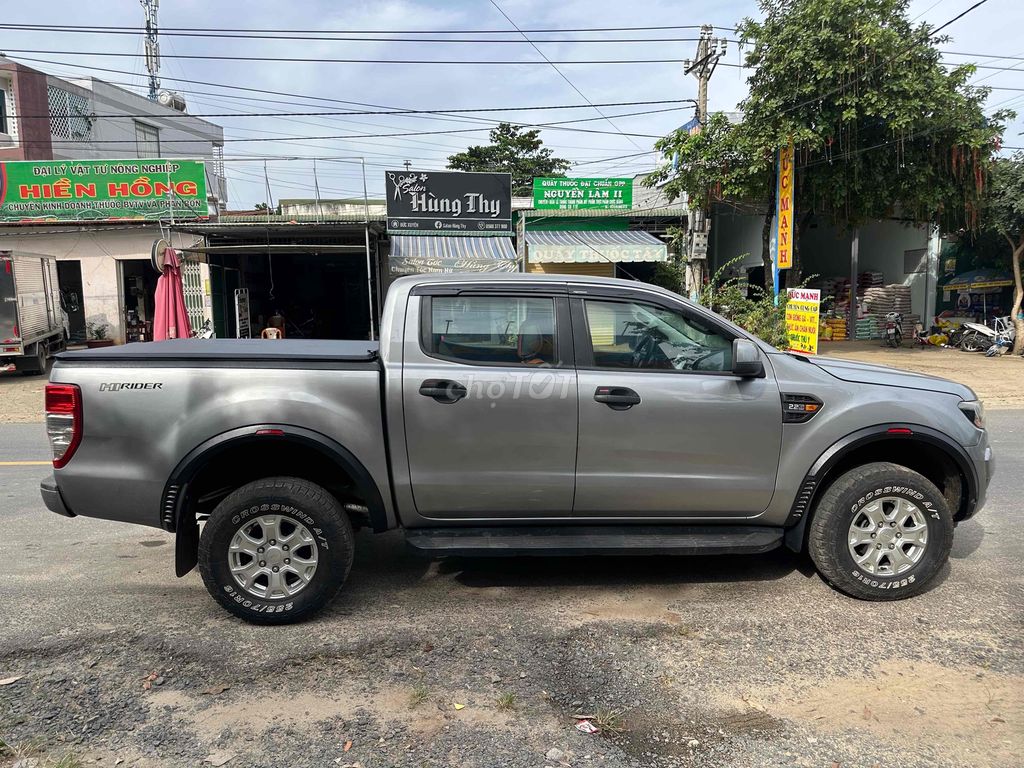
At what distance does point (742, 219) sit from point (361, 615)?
20.3 m

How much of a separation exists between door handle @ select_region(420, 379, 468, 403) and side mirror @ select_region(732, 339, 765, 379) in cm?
141

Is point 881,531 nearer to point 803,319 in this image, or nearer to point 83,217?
point 803,319

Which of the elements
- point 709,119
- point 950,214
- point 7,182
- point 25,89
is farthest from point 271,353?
point 25,89

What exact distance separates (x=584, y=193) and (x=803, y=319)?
8.50 m

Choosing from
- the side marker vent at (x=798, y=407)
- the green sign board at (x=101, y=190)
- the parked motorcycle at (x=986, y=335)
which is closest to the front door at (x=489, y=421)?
the side marker vent at (x=798, y=407)

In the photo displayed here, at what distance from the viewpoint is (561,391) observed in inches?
149

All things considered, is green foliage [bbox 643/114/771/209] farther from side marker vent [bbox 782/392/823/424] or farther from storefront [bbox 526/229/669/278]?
side marker vent [bbox 782/392/823/424]

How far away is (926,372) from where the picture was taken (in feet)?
52.6

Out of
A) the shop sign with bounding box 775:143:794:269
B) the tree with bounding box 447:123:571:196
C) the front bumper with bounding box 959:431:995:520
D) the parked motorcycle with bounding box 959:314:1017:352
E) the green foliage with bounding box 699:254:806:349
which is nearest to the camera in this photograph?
the front bumper with bounding box 959:431:995:520

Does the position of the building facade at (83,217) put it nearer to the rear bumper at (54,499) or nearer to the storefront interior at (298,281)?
the storefront interior at (298,281)

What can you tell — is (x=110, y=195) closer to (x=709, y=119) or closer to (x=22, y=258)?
(x=22, y=258)

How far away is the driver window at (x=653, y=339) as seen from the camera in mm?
3920

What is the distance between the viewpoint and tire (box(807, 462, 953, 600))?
12.8 ft

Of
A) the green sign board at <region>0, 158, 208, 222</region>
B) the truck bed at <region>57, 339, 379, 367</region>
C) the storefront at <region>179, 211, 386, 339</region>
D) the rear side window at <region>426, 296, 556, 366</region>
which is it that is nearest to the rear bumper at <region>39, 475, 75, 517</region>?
the truck bed at <region>57, 339, 379, 367</region>
